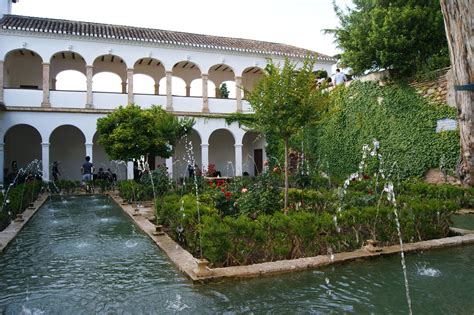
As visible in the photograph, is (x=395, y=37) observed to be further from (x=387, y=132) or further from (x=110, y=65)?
(x=110, y=65)

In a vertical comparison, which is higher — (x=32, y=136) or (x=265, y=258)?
(x=32, y=136)

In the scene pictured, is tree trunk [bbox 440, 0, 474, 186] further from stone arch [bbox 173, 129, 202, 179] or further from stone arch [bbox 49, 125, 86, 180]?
stone arch [bbox 49, 125, 86, 180]

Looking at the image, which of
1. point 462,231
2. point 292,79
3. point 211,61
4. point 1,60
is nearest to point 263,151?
point 211,61

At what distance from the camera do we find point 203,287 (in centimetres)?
411

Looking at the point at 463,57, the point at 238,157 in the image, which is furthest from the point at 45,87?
the point at 463,57

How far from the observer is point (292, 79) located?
7789 mm

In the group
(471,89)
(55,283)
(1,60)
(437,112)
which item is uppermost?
(1,60)

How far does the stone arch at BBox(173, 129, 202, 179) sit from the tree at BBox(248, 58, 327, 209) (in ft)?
45.3

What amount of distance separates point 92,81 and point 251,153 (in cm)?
1017

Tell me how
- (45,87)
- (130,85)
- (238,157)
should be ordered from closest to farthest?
(45,87), (130,85), (238,157)

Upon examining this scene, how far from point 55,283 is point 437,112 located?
12.4 meters

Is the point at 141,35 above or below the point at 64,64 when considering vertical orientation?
above

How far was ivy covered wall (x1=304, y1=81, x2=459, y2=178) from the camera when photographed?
12809mm

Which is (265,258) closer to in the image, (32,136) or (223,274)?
(223,274)
